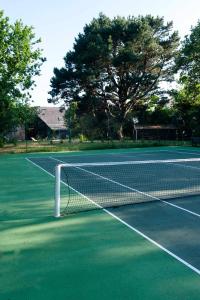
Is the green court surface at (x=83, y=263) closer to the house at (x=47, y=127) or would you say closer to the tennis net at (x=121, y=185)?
the tennis net at (x=121, y=185)

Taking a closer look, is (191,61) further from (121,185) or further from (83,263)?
(83,263)

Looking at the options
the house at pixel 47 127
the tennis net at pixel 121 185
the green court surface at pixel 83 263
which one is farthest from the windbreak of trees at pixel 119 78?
the green court surface at pixel 83 263

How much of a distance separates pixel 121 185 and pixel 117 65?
32396 mm

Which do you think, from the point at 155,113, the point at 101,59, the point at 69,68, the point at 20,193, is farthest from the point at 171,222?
the point at 155,113

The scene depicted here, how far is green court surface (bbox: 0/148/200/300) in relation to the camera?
4785mm

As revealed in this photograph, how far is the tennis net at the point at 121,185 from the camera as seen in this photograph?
1052 cm

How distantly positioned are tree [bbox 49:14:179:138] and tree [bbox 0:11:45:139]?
11355 mm

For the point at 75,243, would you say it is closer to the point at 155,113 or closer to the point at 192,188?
the point at 192,188

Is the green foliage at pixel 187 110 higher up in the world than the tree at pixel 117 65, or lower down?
lower down

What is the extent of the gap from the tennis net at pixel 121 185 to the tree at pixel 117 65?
91.7 ft

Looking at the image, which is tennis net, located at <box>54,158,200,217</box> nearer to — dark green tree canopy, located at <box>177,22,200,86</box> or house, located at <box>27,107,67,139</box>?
dark green tree canopy, located at <box>177,22,200,86</box>

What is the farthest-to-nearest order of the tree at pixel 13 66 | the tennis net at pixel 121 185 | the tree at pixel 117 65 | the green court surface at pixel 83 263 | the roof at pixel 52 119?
the roof at pixel 52 119, the tree at pixel 117 65, the tree at pixel 13 66, the tennis net at pixel 121 185, the green court surface at pixel 83 263

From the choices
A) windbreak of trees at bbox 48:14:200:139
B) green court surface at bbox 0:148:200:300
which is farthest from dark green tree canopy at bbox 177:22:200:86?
green court surface at bbox 0:148:200:300

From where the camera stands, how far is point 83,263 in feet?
19.1
